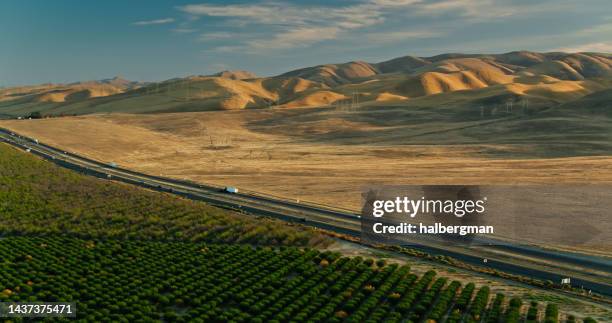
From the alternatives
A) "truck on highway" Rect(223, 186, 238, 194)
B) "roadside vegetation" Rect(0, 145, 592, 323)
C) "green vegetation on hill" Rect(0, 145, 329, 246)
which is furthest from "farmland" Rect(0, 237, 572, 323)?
"truck on highway" Rect(223, 186, 238, 194)

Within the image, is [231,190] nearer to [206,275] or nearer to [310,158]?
[206,275]

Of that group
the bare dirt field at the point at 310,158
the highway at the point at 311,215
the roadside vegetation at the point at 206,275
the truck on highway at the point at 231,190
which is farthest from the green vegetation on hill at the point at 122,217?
the bare dirt field at the point at 310,158

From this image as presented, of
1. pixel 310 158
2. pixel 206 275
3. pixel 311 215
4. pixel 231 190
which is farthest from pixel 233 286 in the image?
pixel 310 158

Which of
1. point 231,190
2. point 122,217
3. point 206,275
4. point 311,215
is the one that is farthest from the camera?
point 231,190

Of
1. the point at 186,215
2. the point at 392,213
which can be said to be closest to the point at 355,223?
the point at 392,213

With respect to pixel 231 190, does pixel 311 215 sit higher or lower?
lower

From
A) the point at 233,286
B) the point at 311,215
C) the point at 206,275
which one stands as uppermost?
the point at 206,275

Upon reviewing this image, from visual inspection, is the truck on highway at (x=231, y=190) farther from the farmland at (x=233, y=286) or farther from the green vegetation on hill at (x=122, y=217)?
the farmland at (x=233, y=286)

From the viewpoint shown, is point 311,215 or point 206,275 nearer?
point 206,275
